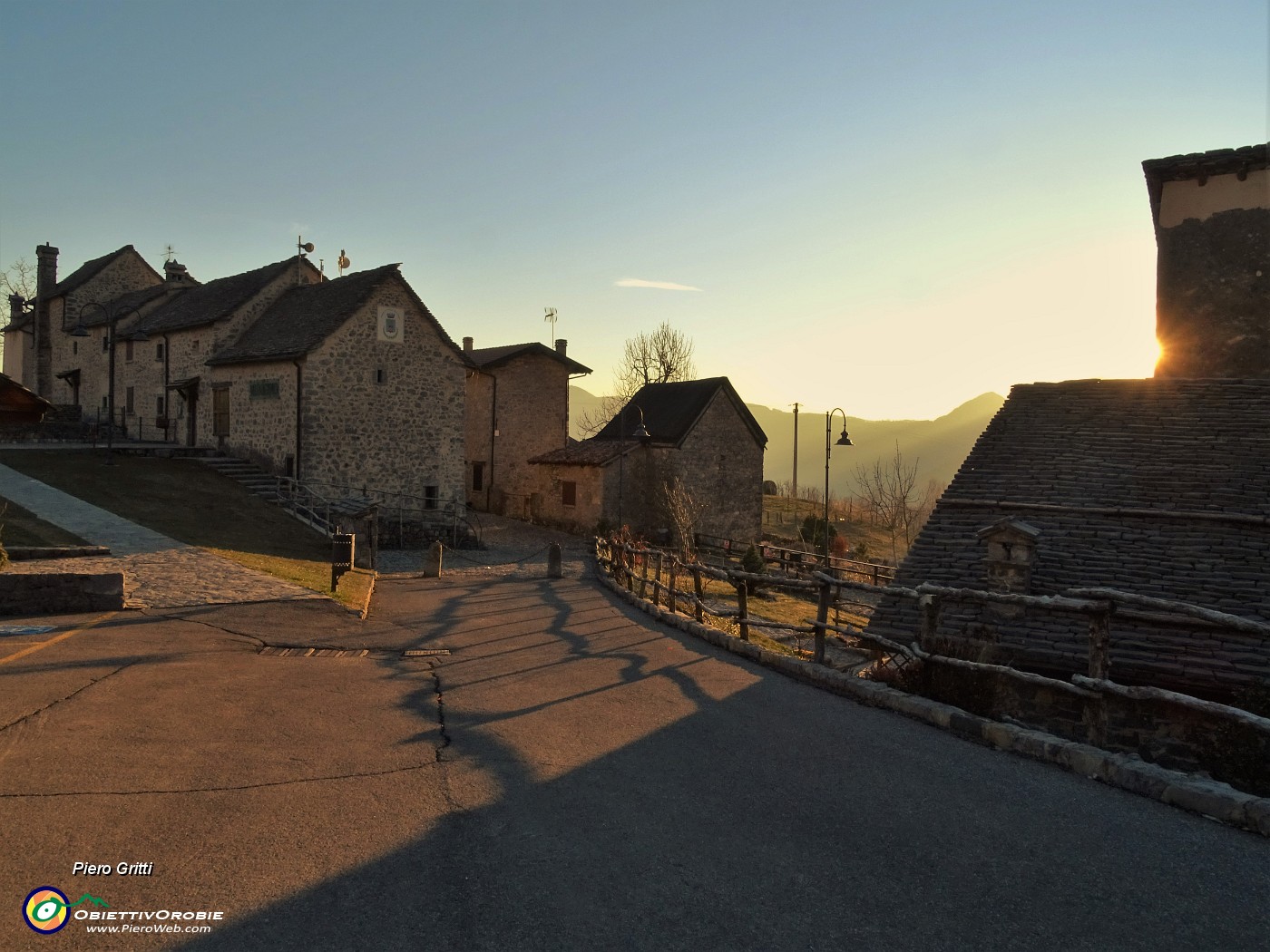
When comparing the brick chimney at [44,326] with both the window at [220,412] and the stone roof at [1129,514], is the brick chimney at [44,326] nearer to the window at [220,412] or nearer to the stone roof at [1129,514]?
the window at [220,412]

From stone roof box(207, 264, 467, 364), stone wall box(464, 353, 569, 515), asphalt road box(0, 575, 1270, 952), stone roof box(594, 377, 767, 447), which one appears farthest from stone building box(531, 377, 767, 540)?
asphalt road box(0, 575, 1270, 952)

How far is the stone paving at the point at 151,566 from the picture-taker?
13031 millimetres

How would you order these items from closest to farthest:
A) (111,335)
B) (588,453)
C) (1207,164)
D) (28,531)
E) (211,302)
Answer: (28,531) → (1207,164) → (111,335) → (211,302) → (588,453)

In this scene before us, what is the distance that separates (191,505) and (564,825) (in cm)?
2204

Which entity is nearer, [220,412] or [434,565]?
[434,565]

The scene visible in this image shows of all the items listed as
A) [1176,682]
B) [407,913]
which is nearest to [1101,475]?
[1176,682]

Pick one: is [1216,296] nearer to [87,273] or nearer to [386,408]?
[386,408]

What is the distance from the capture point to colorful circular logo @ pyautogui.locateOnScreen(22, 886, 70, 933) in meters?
3.85

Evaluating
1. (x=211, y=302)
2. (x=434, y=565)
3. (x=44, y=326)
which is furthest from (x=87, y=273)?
(x=434, y=565)

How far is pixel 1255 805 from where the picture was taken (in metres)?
5.34

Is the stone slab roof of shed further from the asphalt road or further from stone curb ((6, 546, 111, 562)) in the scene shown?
stone curb ((6, 546, 111, 562))

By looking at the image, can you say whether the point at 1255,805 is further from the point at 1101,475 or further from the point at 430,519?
the point at 430,519

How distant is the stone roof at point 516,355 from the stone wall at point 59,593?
1118 inches

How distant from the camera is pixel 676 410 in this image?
129 ft
